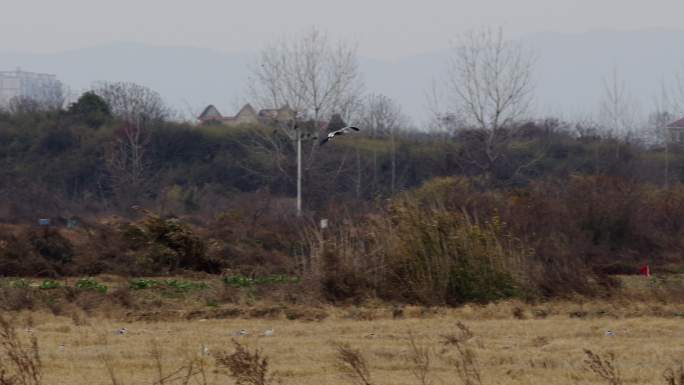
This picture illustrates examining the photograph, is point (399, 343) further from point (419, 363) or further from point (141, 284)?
point (141, 284)

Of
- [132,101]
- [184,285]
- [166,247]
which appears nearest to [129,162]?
[132,101]

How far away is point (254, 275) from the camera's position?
20656 millimetres

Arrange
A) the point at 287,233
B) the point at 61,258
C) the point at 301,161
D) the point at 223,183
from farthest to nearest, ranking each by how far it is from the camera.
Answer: the point at 223,183 → the point at 301,161 → the point at 287,233 → the point at 61,258

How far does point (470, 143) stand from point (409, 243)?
25.9 m

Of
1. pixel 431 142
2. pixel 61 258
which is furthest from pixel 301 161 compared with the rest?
pixel 61 258

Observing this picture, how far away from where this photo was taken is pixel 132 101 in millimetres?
59344

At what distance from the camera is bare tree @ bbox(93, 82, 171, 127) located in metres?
57.2

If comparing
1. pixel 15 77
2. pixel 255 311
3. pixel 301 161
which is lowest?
pixel 255 311

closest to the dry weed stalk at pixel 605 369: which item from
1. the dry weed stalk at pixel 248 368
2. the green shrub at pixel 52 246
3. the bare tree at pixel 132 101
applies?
the dry weed stalk at pixel 248 368

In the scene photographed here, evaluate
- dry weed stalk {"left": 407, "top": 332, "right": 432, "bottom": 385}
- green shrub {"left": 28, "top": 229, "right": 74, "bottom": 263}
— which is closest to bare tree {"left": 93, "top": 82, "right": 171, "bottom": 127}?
green shrub {"left": 28, "top": 229, "right": 74, "bottom": 263}

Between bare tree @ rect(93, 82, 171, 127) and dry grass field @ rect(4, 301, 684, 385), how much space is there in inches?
1662

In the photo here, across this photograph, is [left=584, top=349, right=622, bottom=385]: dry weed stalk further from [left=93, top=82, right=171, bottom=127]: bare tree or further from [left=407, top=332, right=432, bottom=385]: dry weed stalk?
[left=93, top=82, right=171, bottom=127]: bare tree

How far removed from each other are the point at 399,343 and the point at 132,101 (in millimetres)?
49658

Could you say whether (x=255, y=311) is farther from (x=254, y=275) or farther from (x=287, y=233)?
(x=287, y=233)
